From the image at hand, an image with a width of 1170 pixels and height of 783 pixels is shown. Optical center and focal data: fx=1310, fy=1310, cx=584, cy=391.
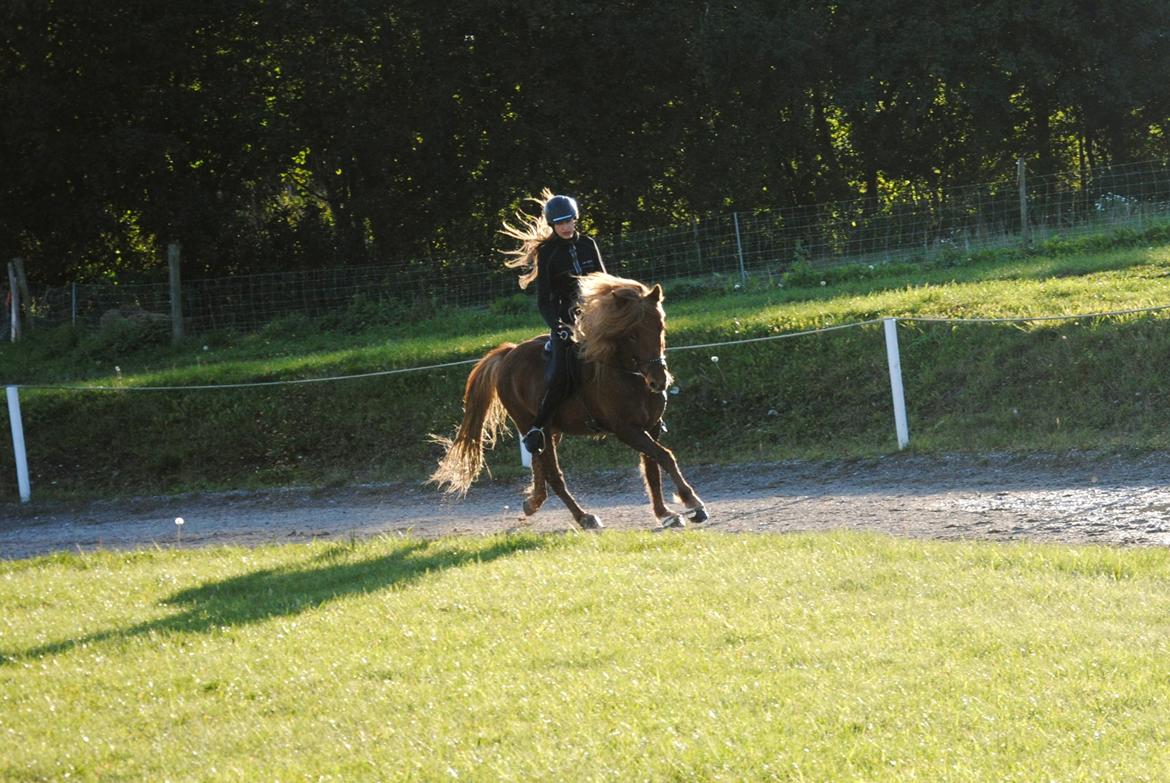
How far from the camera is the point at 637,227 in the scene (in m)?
36.2

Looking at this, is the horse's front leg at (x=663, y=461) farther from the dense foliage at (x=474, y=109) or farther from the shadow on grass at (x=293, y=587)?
the dense foliage at (x=474, y=109)

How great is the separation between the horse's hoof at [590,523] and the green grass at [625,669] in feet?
5.49

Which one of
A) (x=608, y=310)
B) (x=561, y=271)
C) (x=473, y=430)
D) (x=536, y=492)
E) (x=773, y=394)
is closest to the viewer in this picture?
(x=608, y=310)

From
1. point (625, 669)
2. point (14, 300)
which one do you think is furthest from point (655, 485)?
point (14, 300)

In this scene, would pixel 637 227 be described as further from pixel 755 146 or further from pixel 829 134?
pixel 829 134

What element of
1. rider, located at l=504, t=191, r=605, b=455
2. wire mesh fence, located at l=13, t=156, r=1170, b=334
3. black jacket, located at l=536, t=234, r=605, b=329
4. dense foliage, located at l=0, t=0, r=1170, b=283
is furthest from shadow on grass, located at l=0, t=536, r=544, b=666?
dense foliage, located at l=0, t=0, r=1170, b=283

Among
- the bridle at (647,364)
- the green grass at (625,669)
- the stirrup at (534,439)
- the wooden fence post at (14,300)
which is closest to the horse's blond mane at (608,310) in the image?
the bridle at (647,364)

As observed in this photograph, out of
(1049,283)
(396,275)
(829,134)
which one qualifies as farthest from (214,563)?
(829,134)

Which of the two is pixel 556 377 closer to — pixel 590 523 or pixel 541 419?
pixel 541 419

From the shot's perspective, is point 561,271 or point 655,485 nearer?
point 561,271

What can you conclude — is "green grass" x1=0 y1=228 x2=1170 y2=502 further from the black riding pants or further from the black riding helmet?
the black riding helmet

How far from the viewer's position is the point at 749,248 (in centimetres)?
2734

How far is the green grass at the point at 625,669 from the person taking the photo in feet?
17.3

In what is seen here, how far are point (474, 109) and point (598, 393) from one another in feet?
81.6
